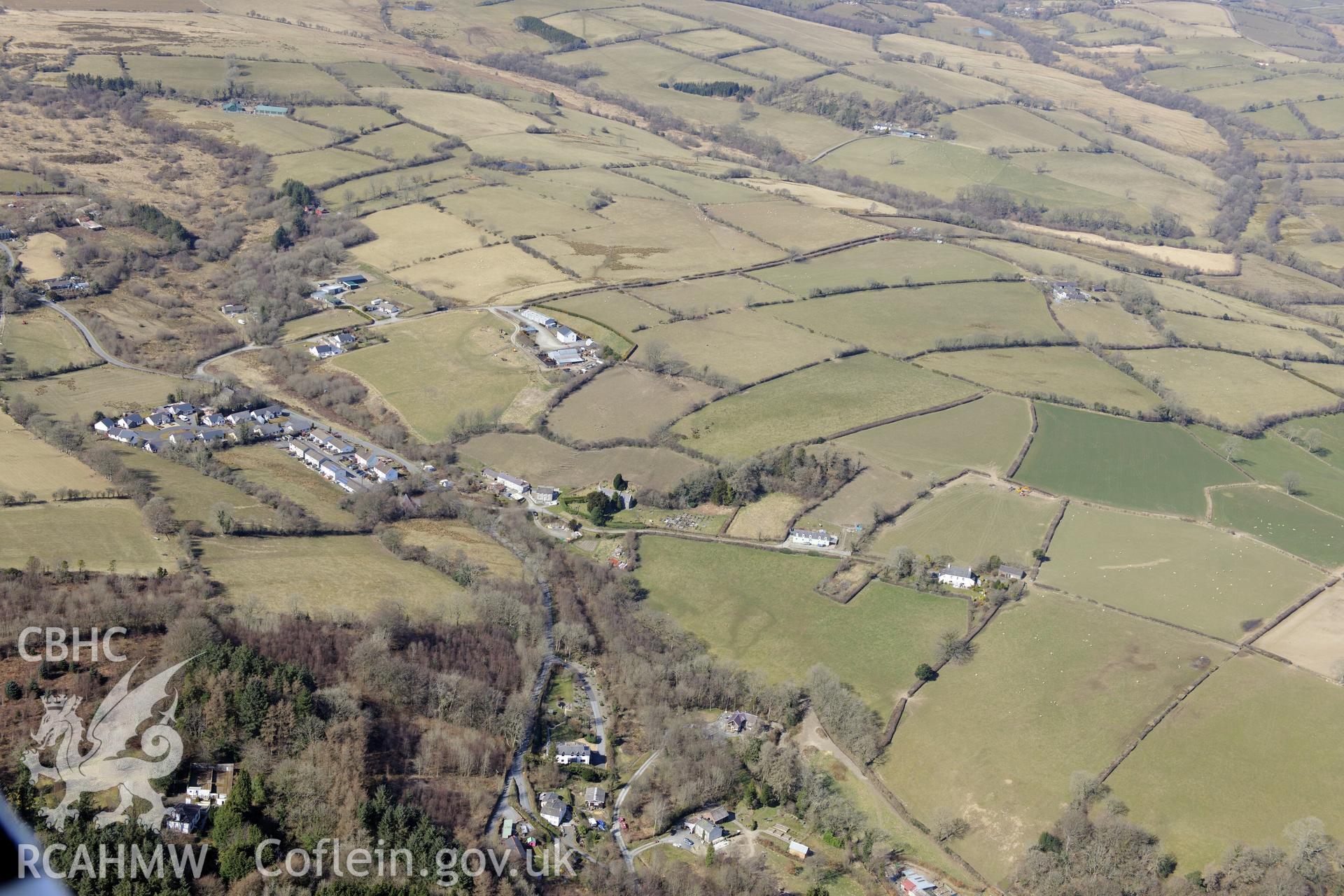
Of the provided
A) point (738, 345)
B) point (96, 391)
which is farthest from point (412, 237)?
point (738, 345)

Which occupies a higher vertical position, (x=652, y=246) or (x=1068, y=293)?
(x=1068, y=293)

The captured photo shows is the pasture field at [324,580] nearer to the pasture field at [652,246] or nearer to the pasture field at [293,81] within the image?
the pasture field at [652,246]

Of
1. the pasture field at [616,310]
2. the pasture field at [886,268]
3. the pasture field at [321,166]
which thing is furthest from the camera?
the pasture field at [321,166]

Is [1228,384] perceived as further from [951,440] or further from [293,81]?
[293,81]

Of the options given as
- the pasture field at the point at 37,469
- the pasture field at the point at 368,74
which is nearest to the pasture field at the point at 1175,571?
the pasture field at the point at 37,469

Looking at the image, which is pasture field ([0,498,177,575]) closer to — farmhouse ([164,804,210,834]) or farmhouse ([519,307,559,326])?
farmhouse ([164,804,210,834])

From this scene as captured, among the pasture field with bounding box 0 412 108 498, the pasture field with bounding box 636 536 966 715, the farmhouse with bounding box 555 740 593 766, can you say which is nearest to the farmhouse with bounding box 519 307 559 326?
the pasture field with bounding box 636 536 966 715

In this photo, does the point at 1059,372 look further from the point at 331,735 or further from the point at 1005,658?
the point at 331,735
